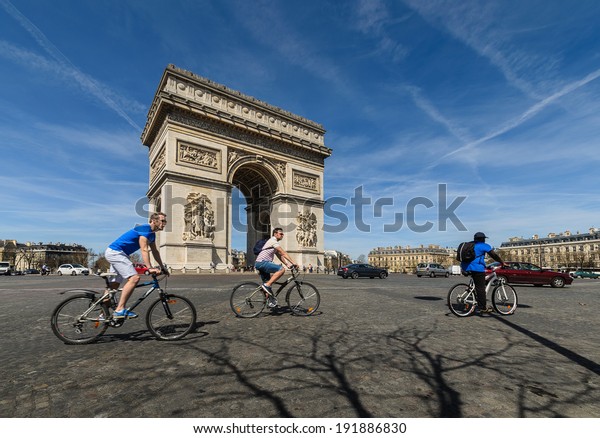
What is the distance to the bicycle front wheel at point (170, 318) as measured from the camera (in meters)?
4.21

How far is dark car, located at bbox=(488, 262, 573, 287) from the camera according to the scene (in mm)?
16562

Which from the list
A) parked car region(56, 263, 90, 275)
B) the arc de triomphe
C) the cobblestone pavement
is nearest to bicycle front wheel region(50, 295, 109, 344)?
the cobblestone pavement

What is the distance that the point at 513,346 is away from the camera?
151 inches

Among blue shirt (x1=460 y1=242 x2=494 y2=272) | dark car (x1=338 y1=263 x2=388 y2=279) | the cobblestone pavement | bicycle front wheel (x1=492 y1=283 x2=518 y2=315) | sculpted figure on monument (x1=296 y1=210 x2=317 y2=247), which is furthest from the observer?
sculpted figure on monument (x1=296 y1=210 x2=317 y2=247)

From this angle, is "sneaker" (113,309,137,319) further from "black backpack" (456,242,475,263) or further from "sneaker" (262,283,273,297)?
"black backpack" (456,242,475,263)

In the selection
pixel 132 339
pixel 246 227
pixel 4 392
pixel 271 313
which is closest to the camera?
pixel 4 392

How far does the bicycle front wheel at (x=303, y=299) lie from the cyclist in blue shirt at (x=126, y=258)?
8.47 ft

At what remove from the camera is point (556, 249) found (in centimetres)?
10369

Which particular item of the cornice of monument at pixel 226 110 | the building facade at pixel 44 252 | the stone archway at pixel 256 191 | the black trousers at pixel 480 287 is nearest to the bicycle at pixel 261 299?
the black trousers at pixel 480 287

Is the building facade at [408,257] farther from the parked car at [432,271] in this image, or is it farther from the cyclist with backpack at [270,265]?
the cyclist with backpack at [270,265]

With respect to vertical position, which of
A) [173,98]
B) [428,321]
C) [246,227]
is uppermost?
[173,98]

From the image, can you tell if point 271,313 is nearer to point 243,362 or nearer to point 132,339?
point 132,339

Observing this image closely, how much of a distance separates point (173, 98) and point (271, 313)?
23.1 meters
